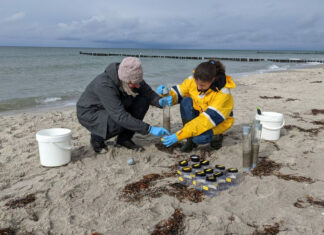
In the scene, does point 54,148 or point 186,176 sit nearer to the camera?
point 186,176

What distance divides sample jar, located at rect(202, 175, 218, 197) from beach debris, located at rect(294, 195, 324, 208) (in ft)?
2.47

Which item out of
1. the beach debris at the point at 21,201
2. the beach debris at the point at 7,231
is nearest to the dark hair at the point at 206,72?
the beach debris at the point at 21,201

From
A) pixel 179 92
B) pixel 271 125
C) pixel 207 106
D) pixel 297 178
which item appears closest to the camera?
pixel 297 178

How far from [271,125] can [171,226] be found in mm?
2684

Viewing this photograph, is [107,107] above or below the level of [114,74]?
below

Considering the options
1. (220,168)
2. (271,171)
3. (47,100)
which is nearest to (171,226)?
(220,168)

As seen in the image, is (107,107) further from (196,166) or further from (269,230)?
(269,230)

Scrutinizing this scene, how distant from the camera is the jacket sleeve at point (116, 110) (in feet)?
11.1

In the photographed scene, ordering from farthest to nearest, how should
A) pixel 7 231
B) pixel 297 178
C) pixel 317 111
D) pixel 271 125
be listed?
pixel 317 111 < pixel 271 125 < pixel 297 178 < pixel 7 231

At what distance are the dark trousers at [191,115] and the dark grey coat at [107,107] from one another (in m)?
0.71

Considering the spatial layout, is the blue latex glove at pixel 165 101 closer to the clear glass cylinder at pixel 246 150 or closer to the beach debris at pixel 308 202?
the clear glass cylinder at pixel 246 150

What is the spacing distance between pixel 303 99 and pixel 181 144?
4871 mm

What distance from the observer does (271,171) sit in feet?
10.7

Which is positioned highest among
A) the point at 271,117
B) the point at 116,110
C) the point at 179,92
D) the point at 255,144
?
the point at 179,92
